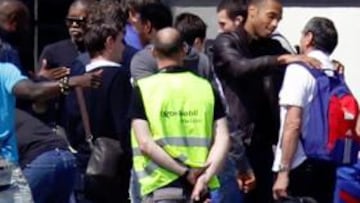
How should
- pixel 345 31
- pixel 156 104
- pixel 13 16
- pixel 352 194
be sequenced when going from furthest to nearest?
pixel 345 31
pixel 352 194
pixel 13 16
pixel 156 104

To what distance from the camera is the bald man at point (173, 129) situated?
26.5 ft

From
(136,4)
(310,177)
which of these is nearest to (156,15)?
(136,4)

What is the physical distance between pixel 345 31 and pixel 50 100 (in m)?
3.25

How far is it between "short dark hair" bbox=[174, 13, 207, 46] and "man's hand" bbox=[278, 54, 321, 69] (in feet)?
3.22

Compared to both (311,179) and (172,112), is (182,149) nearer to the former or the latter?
(172,112)

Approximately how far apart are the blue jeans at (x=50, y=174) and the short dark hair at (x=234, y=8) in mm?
1602

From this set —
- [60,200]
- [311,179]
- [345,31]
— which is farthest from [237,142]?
[345,31]

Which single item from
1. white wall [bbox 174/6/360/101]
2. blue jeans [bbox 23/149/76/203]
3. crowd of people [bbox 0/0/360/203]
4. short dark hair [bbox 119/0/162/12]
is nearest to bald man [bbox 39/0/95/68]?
crowd of people [bbox 0/0/360/203]

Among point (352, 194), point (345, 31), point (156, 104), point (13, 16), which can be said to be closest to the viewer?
point (156, 104)

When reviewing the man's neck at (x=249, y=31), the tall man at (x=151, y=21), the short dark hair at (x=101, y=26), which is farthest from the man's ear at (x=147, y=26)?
the man's neck at (x=249, y=31)

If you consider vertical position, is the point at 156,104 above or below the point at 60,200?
above

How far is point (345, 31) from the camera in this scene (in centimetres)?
1127

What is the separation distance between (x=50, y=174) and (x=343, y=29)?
3.37 meters

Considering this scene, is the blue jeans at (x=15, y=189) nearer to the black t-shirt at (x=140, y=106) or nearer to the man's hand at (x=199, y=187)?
the black t-shirt at (x=140, y=106)
